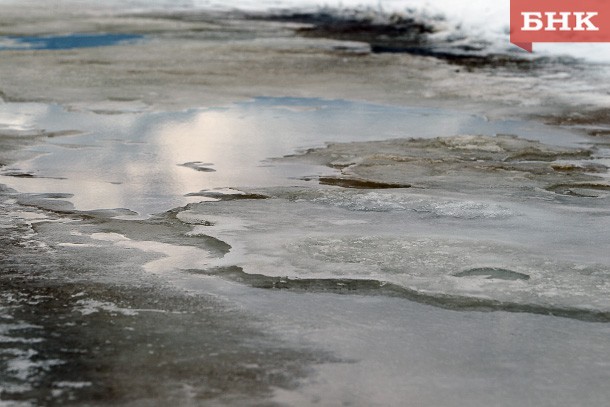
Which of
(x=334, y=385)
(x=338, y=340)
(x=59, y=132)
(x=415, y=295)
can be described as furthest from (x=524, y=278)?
(x=59, y=132)

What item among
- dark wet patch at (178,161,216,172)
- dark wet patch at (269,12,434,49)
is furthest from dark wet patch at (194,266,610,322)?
dark wet patch at (269,12,434,49)

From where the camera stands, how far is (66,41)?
43.6ft

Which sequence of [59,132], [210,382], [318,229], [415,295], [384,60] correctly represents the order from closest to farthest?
[210,382] < [415,295] < [318,229] < [59,132] < [384,60]

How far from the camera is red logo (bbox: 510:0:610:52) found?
13383 millimetres

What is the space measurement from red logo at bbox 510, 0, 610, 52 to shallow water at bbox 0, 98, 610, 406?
22.3 ft

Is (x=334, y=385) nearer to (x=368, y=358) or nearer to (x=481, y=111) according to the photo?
(x=368, y=358)

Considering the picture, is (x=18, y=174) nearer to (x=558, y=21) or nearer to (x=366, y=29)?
(x=558, y=21)

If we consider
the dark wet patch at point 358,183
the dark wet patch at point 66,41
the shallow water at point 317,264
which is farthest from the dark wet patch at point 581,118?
the dark wet patch at point 66,41

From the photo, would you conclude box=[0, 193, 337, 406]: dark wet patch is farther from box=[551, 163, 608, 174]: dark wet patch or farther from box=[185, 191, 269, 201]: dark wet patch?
box=[551, 163, 608, 174]: dark wet patch

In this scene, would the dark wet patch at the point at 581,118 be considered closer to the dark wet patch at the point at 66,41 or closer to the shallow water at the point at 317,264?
the shallow water at the point at 317,264

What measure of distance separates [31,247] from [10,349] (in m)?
1.18

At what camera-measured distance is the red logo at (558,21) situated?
13.4 metres

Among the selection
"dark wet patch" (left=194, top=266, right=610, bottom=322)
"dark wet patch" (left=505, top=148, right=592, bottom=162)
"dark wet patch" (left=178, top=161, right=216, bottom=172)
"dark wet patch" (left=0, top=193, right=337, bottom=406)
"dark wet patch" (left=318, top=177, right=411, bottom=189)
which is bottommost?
"dark wet patch" (left=505, top=148, right=592, bottom=162)

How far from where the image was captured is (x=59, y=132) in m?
7.16
